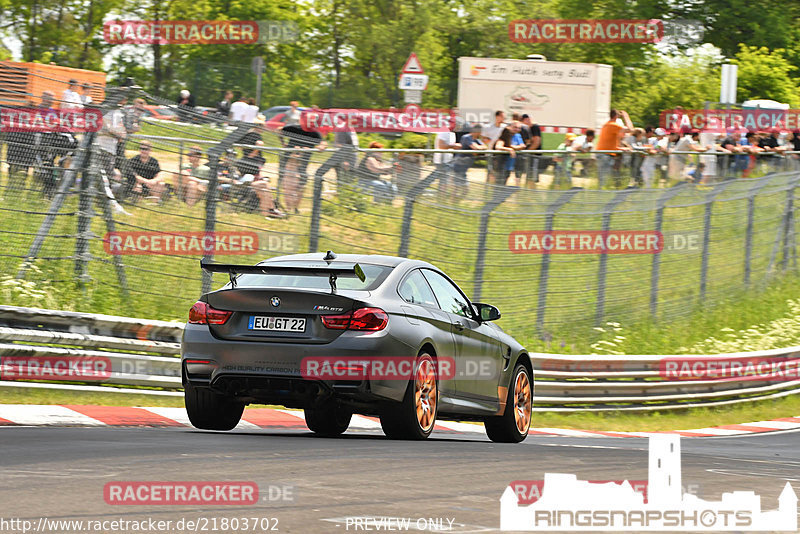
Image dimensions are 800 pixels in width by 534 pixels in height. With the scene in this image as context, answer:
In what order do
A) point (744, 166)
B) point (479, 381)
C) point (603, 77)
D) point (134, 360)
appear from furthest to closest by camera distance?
point (603, 77) → point (744, 166) → point (134, 360) → point (479, 381)

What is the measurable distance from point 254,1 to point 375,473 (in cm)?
5479

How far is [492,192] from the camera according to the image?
57.3 feet

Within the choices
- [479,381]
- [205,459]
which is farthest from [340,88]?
[205,459]

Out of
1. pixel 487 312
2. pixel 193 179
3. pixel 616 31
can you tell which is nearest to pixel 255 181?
pixel 193 179

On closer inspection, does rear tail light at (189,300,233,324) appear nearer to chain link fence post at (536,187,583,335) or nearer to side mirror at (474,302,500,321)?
side mirror at (474,302,500,321)

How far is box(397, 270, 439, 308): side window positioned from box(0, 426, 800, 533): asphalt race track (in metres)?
1.06

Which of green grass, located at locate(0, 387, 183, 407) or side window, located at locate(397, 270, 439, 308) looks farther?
green grass, located at locate(0, 387, 183, 407)

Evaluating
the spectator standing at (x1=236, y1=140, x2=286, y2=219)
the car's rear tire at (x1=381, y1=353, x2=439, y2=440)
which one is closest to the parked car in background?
the spectator standing at (x1=236, y1=140, x2=286, y2=219)

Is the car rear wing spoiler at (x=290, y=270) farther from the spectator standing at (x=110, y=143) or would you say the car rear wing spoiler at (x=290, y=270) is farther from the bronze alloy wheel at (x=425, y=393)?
the spectator standing at (x=110, y=143)

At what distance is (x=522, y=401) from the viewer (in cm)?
1181

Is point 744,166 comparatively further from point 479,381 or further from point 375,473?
point 375,473
